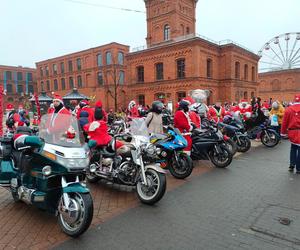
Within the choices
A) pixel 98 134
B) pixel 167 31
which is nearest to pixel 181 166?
pixel 98 134

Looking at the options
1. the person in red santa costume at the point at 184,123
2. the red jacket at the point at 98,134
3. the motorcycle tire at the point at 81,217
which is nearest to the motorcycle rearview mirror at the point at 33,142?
the motorcycle tire at the point at 81,217

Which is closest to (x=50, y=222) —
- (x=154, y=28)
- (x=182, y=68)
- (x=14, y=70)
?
(x=182, y=68)

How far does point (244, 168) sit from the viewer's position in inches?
268

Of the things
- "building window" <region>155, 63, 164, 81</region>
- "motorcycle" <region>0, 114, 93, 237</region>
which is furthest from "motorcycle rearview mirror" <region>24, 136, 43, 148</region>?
"building window" <region>155, 63, 164, 81</region>

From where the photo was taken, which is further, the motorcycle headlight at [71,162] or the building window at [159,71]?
the building window at [159,71]

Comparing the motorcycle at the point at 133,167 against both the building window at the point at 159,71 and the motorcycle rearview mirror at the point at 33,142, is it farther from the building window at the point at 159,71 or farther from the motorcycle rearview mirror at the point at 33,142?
the building window at the point at 159,71

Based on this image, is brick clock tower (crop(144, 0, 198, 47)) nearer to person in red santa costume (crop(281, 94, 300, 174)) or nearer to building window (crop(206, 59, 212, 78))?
building window (crop(206, 59, 212, 78))

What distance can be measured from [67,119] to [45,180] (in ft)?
3.11

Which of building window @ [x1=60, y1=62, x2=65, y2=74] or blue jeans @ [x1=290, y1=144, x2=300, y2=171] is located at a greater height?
building window @ [x1=60, y1=62, x2=65, y2=74]

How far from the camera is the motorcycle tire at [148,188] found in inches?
166

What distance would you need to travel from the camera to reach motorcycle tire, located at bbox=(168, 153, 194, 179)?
575cm

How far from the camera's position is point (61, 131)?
360 centimetres

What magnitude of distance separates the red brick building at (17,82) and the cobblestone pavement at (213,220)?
2542 inches

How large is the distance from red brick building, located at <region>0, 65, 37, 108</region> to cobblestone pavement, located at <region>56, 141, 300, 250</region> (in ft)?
212
